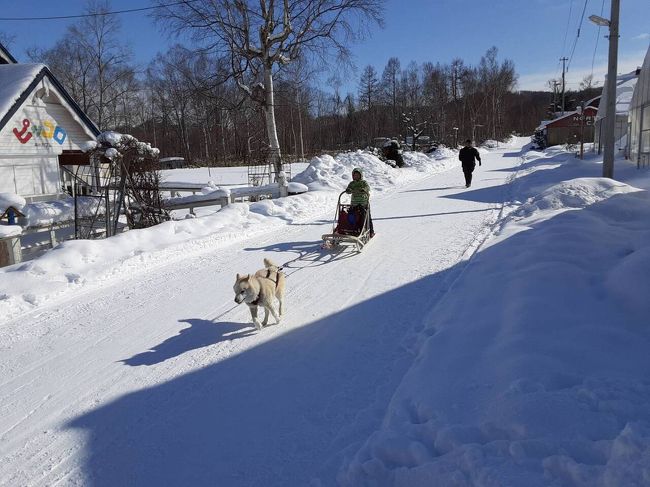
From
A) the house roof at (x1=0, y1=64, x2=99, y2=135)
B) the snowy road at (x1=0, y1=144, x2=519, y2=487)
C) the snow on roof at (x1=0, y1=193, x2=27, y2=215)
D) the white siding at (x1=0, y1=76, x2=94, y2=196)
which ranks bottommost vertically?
the snowy road at (x1=0, y1=144, x2=519, y2=487)

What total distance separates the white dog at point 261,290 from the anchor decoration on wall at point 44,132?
49.9 ft

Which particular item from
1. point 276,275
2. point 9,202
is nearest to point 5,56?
point 9,202

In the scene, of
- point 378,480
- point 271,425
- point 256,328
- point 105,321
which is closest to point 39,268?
point 105,321

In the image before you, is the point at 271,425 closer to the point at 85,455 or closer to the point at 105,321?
the point at 85,455

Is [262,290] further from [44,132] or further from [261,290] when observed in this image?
[44,132]

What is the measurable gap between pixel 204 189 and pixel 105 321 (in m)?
14.6

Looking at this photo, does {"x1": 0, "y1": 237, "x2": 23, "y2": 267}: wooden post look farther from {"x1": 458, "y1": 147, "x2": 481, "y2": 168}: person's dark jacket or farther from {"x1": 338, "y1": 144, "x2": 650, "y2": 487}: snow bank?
{"x1": 458, "y1": 147, "x2": 481, "y2": 168}: person's dark jacket

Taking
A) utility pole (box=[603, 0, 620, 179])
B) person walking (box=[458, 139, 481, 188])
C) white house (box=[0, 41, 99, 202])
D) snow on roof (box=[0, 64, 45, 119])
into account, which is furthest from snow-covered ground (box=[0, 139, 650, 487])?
white house (box=[0, 41, 99, 202])

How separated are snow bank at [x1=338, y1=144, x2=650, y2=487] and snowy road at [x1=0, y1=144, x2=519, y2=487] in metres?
0.33

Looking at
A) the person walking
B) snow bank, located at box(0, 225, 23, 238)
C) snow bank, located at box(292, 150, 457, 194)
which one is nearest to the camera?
snow bank, located at box(0, 225, 23, 238)

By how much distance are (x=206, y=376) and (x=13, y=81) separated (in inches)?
661

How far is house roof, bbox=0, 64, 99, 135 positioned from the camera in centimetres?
1567

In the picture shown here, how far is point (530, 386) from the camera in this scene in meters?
3.26

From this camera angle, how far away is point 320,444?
132 inches
